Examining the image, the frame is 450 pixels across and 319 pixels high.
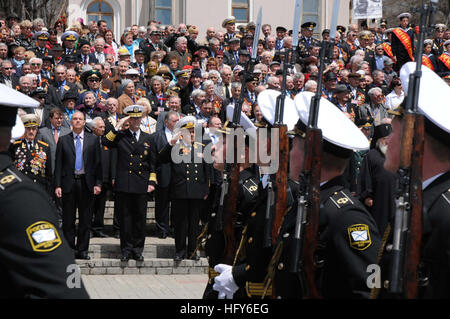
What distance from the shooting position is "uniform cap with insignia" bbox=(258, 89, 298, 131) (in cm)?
462

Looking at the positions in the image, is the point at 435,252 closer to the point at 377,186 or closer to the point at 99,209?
the point at 377,186

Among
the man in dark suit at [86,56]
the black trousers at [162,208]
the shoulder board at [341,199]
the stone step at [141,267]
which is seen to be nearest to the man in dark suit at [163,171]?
the black trousers at [162,208]

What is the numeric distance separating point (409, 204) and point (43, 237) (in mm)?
1298

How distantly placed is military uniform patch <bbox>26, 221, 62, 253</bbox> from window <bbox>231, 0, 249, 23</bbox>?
25.6 meters

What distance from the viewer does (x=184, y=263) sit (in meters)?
10.4

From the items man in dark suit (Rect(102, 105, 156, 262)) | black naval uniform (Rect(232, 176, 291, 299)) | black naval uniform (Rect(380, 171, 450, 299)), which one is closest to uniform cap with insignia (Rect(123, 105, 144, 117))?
man in dark suit (Rect(102, 105, 156, 262))

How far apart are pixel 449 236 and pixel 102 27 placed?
51.1ft

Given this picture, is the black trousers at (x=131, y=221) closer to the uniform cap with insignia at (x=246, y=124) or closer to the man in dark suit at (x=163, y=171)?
the man in dark suit at (x=163, y=171)

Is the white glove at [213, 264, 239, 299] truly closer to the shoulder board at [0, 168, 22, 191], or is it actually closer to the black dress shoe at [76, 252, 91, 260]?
the shoulder board at [0, 168, 22, 191]

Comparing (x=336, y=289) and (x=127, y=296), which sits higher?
(x=336, y=289)

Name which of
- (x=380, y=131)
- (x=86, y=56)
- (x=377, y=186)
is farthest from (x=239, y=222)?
(x=86, y=56)

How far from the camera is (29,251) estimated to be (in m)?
2.45

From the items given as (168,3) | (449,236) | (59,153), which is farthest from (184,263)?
(168,3)

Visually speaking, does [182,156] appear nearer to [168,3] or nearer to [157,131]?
[157,131]
